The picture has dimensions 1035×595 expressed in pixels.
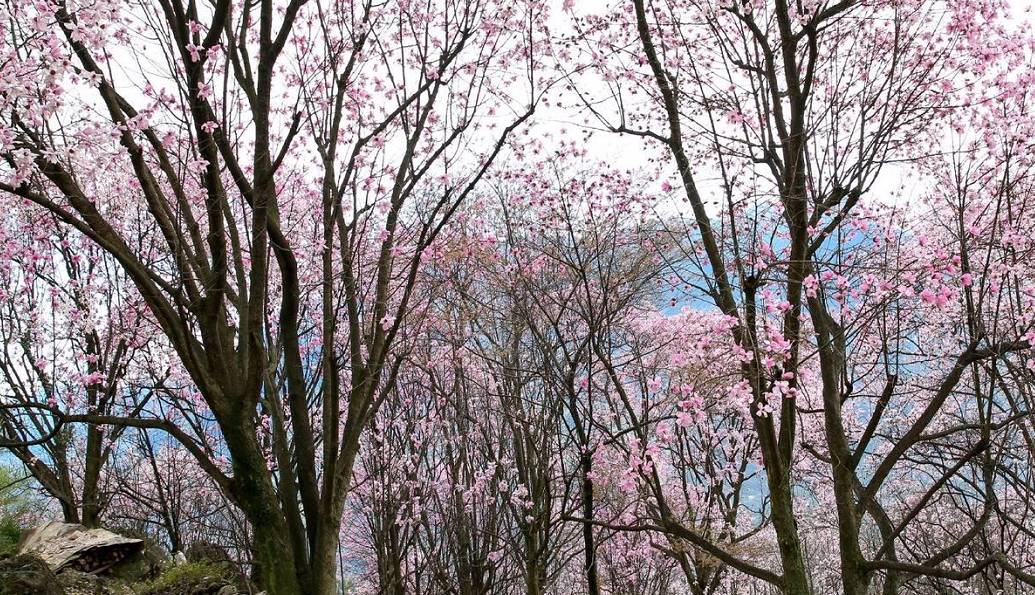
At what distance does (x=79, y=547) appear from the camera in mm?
10461

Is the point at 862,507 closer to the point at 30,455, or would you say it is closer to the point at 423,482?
the point at 423,482

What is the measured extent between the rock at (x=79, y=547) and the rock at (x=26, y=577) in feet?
9.25

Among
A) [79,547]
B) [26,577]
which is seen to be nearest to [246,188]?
[26,577]

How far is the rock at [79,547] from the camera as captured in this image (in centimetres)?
1027

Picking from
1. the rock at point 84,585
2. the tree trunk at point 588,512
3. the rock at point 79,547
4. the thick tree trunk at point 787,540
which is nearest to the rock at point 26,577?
the rock at point 84,585

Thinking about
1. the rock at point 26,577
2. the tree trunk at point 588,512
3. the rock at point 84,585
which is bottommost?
the rock at point 26,577

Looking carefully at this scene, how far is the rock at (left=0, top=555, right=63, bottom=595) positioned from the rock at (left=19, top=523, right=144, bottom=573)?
282cm

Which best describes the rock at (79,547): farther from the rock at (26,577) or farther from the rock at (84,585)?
the rock at (26,577)

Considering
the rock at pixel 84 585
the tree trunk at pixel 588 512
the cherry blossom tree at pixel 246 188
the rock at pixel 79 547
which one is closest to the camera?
the cherry blossom tree at pixel 246 188

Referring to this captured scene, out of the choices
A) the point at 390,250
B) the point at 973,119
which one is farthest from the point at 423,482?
the point at 973,119

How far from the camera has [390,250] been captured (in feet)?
20.4

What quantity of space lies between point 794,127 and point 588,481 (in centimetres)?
438

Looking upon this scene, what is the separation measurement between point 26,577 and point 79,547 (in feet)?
12.7

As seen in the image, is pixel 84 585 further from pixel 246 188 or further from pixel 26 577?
pixel 246 188
